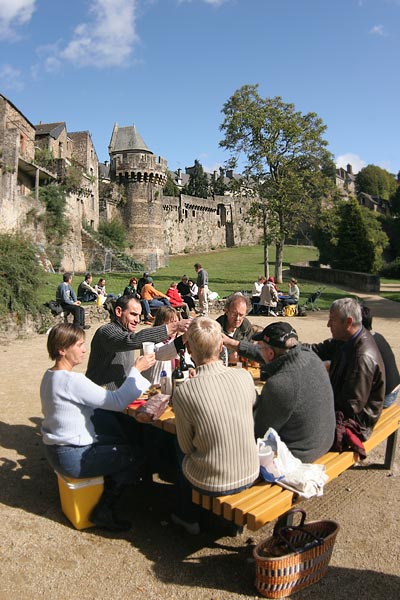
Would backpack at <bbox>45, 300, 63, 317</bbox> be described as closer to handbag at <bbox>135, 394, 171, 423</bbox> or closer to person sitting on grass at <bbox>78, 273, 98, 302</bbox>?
person sitting on grass at <bbox>78, 273, 98, 302</bbox>

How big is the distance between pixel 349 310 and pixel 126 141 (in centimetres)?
4473

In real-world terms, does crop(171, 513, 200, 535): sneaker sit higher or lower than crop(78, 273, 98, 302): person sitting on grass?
lower

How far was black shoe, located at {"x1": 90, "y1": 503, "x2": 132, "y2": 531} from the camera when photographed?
3.39 m

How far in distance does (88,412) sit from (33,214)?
26.3 meters

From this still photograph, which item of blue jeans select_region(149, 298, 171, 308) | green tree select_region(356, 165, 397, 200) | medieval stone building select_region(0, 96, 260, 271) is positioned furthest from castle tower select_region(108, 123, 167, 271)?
green tree select_region(356, 165, 397, 200)

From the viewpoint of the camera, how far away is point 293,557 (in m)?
2.72

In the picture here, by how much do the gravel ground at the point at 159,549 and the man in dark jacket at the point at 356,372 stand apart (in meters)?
0.68

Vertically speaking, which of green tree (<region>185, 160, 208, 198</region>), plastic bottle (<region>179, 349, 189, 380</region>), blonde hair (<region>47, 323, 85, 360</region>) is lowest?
plastic bottle (<region>179, 349, 189, 380</region>)

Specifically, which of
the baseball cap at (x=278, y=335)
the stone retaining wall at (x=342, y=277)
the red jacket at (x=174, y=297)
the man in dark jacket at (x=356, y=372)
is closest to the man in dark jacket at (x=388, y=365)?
the man in dark jacket at (x=356, y=372)

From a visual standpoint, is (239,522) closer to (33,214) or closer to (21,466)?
(21,466)

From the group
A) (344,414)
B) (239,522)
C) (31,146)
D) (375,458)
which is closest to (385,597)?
(239,522)

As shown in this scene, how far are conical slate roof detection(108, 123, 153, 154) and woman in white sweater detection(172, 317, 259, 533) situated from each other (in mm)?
44762

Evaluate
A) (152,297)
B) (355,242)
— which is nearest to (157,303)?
(152,297)

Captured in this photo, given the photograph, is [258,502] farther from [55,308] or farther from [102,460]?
→ [55,308]
